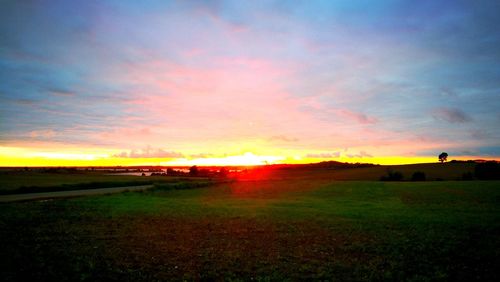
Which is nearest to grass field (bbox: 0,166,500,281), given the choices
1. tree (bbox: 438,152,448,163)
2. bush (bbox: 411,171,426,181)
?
bush (bbox: 411,171,426,181)

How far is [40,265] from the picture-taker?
14.8 m

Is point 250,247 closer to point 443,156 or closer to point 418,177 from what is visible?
point 418,177

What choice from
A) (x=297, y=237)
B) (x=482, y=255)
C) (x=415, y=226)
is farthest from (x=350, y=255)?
(x=415, y=226)

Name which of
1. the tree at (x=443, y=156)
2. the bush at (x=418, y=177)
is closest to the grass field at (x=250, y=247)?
the bush at (x=418, y=177)

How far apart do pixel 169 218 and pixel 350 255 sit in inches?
778

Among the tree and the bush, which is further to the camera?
the tree

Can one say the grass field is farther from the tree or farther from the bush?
the tree

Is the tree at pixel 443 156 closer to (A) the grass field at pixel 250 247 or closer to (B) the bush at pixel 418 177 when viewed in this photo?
(B) the bush at pixel 418 177

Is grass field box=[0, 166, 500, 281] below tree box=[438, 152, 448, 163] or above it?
below

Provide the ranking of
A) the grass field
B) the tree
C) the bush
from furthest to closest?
the tree, the bush, the grass field

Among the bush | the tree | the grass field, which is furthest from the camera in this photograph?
the tree

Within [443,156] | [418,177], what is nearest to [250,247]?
[418,177]

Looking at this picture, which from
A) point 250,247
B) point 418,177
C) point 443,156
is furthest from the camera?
point 443,156

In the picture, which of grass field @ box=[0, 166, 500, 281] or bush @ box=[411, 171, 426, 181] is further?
bush @ box=[411, 171, 426, 181]
